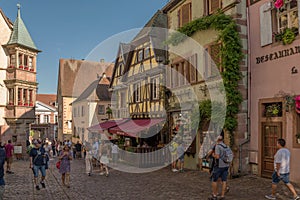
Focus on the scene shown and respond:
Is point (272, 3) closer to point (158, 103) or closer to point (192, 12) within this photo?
point (192, 12)

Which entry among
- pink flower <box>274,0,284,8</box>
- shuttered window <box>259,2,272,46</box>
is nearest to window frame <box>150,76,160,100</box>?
shuttered window <box>259,2,272,46</box>

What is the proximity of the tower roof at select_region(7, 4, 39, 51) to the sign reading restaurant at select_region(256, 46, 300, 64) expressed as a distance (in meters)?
21.1

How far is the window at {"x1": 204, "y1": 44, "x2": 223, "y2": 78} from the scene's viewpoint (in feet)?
49.3

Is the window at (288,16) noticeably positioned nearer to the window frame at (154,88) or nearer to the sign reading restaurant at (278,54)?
the sign reading restaurant at (278,54)

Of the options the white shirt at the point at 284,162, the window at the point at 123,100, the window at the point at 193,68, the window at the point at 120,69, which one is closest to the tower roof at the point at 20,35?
the window at the point at 120,69

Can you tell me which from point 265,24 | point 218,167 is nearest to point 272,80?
point 265,24

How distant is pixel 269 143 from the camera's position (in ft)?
43.0

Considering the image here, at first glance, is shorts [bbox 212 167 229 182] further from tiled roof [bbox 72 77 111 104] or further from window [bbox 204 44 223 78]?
tiled roof [bbox 72 77 111 104]

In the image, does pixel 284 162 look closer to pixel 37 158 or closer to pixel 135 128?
pixel 37 158

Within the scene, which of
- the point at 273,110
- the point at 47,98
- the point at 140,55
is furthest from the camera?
the point at 47,98

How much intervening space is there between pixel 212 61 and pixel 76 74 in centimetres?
4325

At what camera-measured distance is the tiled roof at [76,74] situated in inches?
2121

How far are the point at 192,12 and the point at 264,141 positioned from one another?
773 cm

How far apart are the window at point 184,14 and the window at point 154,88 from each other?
465cm
